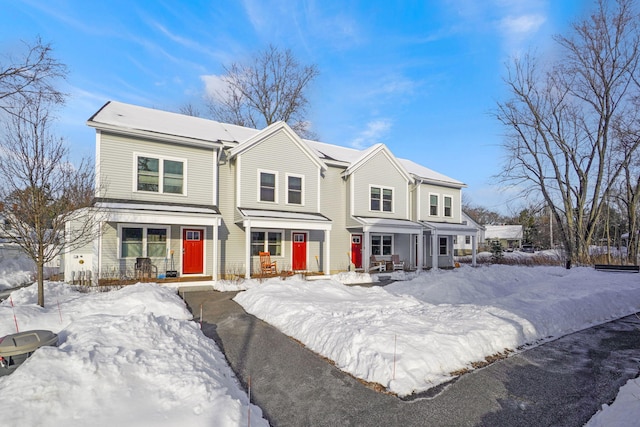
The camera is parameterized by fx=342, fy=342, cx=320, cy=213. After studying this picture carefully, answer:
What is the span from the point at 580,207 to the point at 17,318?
102 feet

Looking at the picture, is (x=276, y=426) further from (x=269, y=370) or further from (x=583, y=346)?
(x=583, y=346)

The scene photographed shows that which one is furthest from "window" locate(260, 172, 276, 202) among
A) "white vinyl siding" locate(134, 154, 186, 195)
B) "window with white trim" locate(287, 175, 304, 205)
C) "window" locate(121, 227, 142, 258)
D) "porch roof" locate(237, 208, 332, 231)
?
"window" locate(121, 227, 142, 258)

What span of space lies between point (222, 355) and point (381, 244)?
1599cm

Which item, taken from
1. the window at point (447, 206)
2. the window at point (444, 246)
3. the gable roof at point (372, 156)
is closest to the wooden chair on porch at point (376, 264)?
the gable roof at point (372, 156)

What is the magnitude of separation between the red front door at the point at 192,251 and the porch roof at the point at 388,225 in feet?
26.7

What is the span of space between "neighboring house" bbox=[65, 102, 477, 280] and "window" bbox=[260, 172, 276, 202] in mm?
51

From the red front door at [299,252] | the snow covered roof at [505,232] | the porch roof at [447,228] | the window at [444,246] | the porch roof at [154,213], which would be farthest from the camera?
the snow covered roof at [505,232]

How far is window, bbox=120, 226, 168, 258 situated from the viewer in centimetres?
1343

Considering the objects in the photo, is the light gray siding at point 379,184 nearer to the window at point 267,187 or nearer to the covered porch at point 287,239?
the covered porch at point 287,239

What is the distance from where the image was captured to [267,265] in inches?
614

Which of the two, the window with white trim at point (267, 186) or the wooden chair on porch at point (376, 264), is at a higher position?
the window with white trim at point (267, 186)

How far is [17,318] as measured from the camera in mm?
6930

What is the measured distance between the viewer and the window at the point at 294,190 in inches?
669

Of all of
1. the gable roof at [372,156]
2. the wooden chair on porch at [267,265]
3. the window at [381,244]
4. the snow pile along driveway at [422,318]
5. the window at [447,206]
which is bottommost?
the snow pile along driveway at [422,318]
